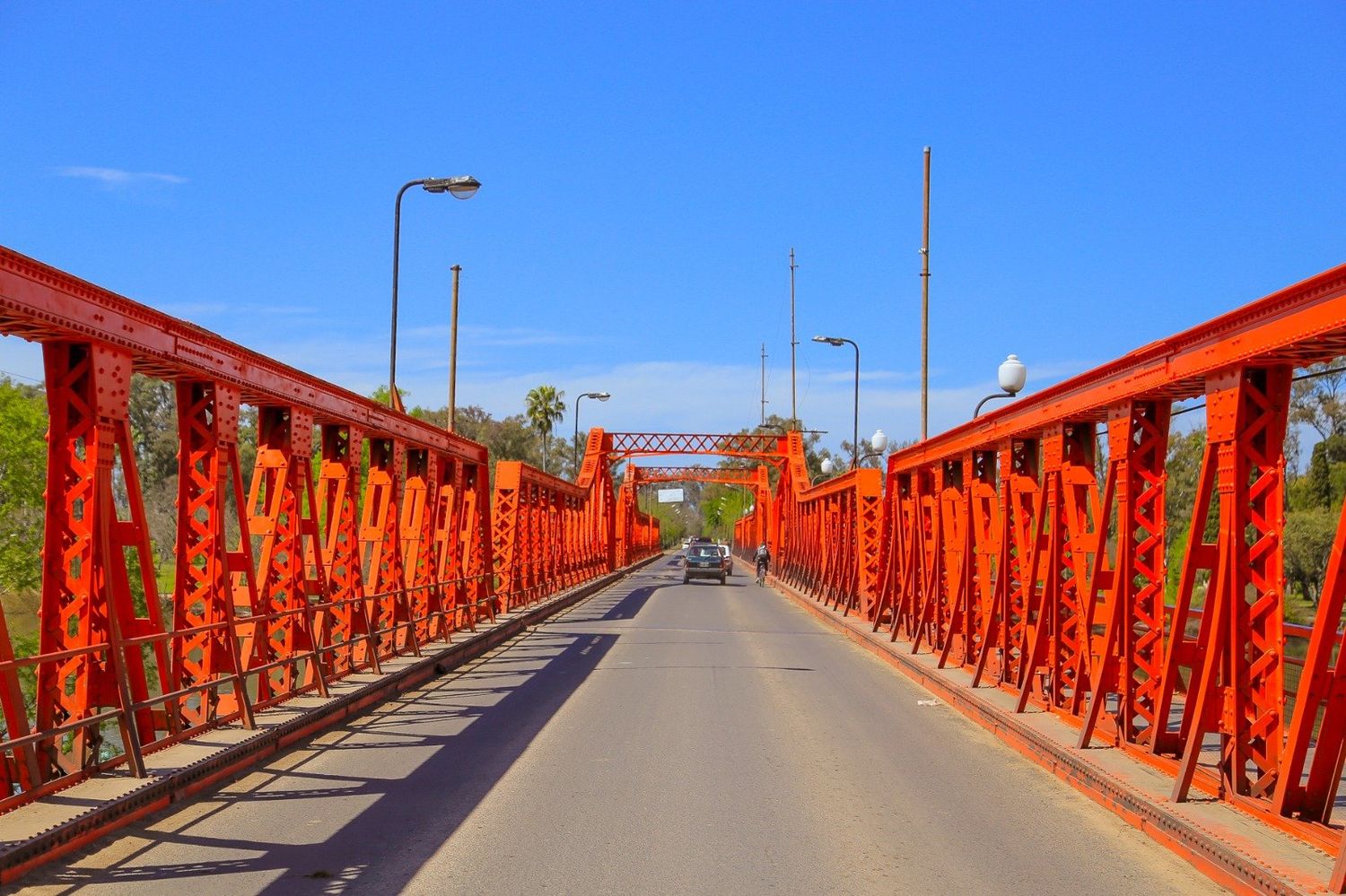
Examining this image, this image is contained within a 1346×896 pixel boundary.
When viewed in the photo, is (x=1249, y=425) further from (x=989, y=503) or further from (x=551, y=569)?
(x=551, y=569)

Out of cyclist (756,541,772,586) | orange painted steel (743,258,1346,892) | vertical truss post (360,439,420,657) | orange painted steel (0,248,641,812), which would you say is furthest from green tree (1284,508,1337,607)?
orange painted steel (0,248,641,812)

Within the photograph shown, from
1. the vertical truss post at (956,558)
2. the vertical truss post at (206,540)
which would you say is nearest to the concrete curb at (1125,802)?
the vertical truss post at (956,558)

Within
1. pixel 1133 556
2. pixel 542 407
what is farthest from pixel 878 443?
pixel 542 407

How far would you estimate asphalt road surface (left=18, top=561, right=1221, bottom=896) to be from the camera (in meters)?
7.44

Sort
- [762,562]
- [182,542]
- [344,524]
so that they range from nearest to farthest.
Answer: [182,542], [344,524], [762,562]

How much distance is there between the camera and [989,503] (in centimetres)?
1720

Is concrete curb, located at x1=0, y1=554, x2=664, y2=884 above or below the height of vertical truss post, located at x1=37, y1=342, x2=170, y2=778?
below

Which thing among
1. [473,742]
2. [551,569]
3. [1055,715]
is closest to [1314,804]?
[1055,715]

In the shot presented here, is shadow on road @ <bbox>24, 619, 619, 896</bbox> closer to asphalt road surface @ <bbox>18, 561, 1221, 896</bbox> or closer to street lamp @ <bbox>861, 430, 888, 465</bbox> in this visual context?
asphalt road surface @ <bbox>18, 561, 1221, 896</bbox>

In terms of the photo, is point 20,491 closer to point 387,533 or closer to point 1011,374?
point 387,533

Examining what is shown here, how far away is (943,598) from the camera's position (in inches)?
839

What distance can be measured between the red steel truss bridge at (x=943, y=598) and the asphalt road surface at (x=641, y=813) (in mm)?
314

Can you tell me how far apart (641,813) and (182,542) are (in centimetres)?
536

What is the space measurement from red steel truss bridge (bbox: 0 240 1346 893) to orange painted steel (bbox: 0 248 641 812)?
0.11 feet
